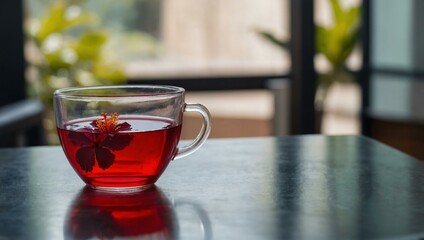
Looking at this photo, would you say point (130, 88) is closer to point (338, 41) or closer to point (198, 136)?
point (198, 136)

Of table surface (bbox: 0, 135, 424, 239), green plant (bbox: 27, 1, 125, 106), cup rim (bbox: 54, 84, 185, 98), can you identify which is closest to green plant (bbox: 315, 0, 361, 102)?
green plant (bbox: 27, 1, 125, 106)

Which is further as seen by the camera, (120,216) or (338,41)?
(338,41)

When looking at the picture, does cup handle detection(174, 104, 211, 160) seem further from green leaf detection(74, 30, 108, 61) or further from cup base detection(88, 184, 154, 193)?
green leaf detection(74, 30, 108, 61)

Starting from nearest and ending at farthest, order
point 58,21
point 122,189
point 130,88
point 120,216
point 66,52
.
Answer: point 120,216 → point 122,189 → point 130,88 → point 58,21 → point 66,52

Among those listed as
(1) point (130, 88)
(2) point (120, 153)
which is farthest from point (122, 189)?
(1) point (130, 88)

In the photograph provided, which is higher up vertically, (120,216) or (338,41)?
(338,41)

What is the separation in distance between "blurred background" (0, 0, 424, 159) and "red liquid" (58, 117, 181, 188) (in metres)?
3.17

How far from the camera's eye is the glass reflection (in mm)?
692

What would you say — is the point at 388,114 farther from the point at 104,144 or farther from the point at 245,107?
the point at 104,144

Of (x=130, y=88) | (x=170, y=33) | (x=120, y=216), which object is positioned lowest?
(x=120, y=216)

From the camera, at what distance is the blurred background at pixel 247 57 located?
159 inches

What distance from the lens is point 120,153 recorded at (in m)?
0.84

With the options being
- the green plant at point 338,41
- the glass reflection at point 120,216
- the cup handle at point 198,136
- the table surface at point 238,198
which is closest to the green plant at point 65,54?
the green plant at point 338,41

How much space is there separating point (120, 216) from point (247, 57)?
12.4ft
